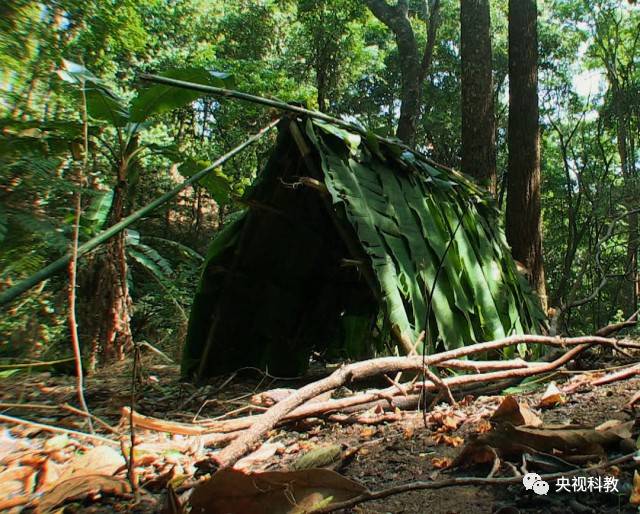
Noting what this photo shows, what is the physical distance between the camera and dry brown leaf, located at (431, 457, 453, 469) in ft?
4.83

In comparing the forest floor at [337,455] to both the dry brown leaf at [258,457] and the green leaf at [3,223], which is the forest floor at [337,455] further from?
the green leaf at [3,223]

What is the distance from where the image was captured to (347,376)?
1959mm

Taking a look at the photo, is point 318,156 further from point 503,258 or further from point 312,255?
point 503,258

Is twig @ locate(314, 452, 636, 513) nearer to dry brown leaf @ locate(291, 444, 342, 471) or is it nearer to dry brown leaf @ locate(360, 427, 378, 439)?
dry brown leaf @ locate(291, 444, 342, 471)

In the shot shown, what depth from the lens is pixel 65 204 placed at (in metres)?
4.50

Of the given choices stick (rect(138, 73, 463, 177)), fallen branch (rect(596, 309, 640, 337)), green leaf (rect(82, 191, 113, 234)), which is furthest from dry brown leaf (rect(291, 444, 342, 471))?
green leaf (rect(82, 191, 113, 234))

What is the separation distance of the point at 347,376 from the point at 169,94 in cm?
280

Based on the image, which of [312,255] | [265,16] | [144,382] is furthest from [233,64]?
[144,382]

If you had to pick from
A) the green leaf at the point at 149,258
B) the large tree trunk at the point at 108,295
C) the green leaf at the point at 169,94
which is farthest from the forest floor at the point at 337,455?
the green leaf at the point at 149,258

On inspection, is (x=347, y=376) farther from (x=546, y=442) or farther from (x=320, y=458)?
(x=546, y=442)

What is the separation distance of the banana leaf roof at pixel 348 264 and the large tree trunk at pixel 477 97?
2.87ft

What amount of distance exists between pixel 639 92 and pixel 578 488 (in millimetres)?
10679

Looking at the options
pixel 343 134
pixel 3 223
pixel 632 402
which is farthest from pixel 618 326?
pixel 3 223

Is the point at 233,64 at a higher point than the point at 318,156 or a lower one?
higher
